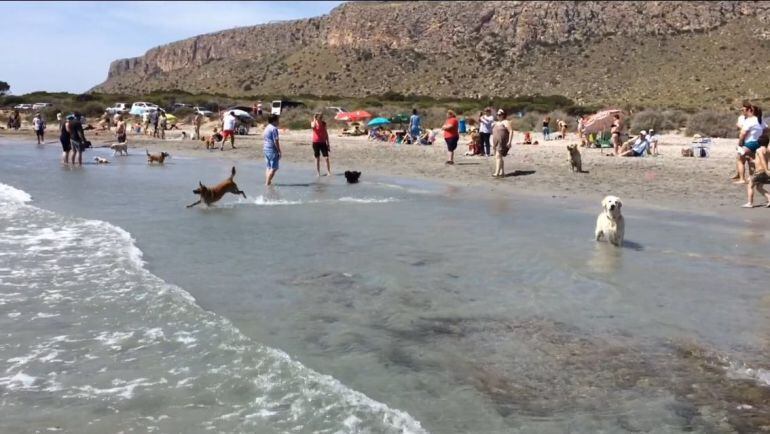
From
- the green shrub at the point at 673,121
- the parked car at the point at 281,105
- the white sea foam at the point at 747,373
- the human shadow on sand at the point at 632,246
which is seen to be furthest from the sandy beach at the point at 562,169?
the parked car at the point at 281,105

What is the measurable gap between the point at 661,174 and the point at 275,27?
115719 millimetres

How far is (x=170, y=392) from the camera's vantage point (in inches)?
166

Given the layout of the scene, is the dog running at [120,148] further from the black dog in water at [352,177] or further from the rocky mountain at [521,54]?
the rocky mountain at [521,54]

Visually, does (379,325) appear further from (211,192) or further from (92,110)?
(92,110)

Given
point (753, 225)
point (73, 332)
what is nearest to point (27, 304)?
point (73, 332)

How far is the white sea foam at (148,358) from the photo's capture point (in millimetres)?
3990

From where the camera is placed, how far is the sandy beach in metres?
14.3

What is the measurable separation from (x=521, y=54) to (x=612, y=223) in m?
74.7

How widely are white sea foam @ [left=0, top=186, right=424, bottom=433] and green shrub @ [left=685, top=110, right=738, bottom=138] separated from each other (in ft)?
89.3

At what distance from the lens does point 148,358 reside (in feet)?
15.7

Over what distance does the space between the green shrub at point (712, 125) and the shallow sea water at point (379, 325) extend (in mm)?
20169

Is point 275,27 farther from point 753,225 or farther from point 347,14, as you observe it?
point 753,225

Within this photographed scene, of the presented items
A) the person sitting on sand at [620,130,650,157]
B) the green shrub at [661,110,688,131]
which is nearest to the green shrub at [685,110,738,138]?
the green shrub at [661,110,688,131]

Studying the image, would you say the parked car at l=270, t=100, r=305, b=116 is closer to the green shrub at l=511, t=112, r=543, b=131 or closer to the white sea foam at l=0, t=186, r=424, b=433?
the green shrub at l=511, t=112, r=543, b=131
